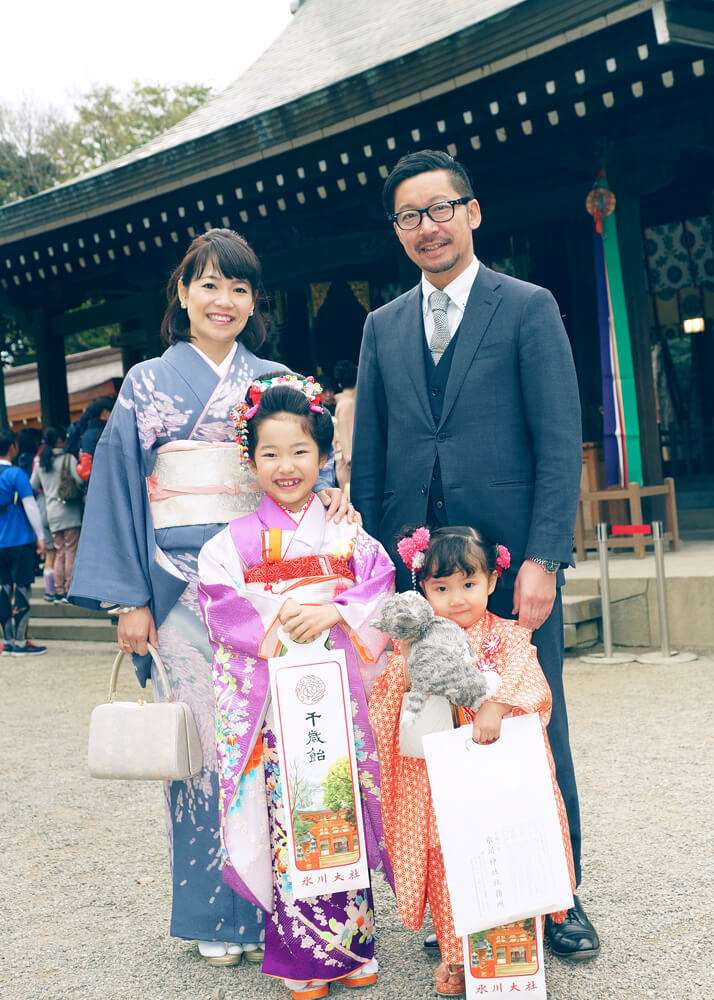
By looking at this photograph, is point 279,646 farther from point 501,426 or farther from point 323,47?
point 323,47

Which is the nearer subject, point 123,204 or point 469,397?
point 469,397

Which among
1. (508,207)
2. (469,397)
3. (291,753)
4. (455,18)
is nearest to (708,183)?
(508,207)

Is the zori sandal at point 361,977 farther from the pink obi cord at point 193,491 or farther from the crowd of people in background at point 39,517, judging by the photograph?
the crowd of people in background at point 39,517

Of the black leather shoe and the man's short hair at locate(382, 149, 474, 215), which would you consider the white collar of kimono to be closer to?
the man's short hair at locate(382, 149, 474, 215)

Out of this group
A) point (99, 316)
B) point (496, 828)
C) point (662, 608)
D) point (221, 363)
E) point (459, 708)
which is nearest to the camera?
point (496, 828)

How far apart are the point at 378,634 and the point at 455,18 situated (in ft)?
25.1

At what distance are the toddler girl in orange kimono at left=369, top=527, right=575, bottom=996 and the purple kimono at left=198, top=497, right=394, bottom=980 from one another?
2.7 inches

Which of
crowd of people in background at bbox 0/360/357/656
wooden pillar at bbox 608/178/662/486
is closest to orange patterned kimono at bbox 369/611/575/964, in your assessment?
crowd of people in background at bbox 0/360/357/656

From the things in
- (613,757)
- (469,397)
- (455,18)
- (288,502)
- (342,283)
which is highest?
(455,18)

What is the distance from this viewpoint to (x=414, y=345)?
8.19 ft

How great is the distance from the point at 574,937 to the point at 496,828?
534 mm

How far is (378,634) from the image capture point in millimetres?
2283

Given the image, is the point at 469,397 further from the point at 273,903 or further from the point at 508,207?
the point at 508,207

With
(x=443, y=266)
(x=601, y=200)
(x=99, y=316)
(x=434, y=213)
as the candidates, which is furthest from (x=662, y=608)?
(x=99, y=316)
